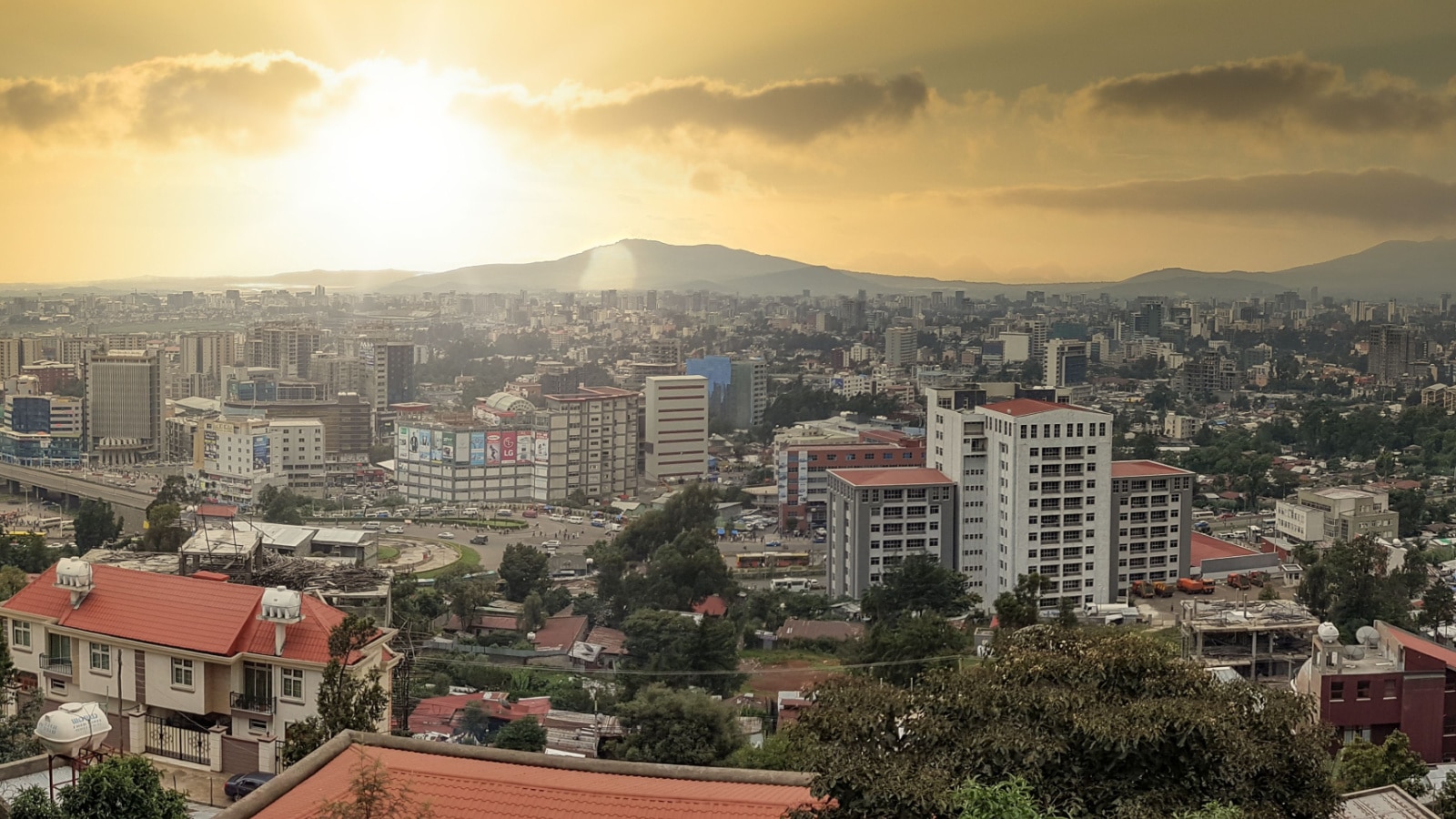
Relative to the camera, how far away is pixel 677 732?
14.7 feet

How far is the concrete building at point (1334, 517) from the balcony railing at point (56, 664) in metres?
8.99

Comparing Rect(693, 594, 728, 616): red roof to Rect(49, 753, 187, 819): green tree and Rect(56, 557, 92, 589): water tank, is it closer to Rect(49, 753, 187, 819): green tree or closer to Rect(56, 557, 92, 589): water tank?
Rect(56, 557, 92, 589): water tank

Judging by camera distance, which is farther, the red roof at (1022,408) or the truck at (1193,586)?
the truck at (1193,586)

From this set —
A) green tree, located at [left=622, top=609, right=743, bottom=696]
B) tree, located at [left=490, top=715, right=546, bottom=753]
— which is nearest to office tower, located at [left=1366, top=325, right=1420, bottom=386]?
green tree, located at [left=622, top=609, right=743, bottom=696]

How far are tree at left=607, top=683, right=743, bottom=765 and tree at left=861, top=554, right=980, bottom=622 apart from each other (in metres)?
2.85

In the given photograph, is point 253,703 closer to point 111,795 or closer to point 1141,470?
point 111,795

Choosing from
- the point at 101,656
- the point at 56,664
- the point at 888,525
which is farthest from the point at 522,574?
the point at 101,656

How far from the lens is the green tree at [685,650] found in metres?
6.29

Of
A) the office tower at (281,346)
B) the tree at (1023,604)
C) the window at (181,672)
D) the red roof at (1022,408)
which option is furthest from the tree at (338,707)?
the office tower at (281,346)

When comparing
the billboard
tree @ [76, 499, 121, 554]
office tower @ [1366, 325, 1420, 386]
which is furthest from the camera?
office tower @ [1366, 325, 1420, 386]

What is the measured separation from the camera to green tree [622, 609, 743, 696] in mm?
6289

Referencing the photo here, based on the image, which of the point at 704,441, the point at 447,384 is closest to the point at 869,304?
the point at 447,384

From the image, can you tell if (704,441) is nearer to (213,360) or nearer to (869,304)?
(213,360)

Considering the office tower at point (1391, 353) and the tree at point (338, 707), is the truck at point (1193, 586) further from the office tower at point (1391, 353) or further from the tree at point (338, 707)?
the office tower at point (1391, 353)
